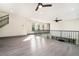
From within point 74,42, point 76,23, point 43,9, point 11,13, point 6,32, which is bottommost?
point 74,42

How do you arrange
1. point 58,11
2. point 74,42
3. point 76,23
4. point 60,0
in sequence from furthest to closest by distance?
point 58,11
point 74,42
point 76,23
point 60,0

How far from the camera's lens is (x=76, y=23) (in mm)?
3098

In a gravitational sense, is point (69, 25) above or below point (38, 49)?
above

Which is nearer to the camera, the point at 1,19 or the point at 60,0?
the point at 60,0

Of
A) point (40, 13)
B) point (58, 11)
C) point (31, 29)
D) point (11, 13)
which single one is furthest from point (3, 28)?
point (31, 29)

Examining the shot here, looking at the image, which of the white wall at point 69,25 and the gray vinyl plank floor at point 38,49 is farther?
the white wall at point 69,25

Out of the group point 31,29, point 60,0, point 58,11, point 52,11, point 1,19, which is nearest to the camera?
point 60,0

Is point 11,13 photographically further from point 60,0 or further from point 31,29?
point 31,29

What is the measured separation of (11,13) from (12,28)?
26.9 inches

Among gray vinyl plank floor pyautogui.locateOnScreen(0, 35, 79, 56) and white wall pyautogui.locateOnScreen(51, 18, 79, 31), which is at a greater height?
white wall pyautogui.locateOnScreen(51, 18, 79, 31)

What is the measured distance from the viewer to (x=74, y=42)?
3936 mm

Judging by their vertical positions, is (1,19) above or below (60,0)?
below

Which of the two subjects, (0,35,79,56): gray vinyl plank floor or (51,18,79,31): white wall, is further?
(51,18,79,31): white wall

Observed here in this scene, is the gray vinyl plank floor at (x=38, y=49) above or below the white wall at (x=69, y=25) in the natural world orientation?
below
